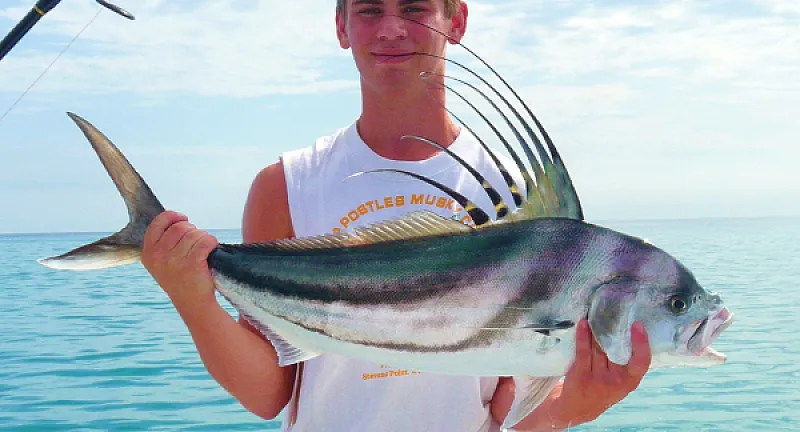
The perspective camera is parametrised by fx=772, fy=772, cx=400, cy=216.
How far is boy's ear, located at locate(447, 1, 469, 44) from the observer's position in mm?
3041

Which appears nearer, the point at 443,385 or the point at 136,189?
the point at 136,189

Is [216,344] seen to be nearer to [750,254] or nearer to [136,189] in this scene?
[136,189]

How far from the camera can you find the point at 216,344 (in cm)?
254

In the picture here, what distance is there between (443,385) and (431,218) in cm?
94

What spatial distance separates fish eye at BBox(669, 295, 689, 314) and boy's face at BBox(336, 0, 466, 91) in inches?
52.1

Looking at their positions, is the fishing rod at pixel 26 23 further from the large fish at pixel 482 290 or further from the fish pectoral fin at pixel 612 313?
the fish pectoral fin at pixel 612 313

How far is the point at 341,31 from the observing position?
315 centimetres

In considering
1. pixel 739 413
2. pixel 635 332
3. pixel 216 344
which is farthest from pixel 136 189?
pixel 739 413

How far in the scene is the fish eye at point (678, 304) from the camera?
6.30 feet

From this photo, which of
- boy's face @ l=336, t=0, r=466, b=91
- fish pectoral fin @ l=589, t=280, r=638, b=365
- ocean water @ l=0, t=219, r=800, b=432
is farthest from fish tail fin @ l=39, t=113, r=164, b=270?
ocean water @ l=0, t=219, r=800, b=432

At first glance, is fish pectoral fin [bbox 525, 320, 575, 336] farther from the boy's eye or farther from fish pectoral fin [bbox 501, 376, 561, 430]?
the boy's eye

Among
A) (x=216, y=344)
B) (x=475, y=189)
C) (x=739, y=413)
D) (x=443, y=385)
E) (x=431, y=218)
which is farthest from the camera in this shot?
(x=739, y=413)

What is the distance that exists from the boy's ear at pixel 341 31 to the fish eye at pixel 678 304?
1.68m

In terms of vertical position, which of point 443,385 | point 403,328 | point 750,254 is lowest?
point 750,254
